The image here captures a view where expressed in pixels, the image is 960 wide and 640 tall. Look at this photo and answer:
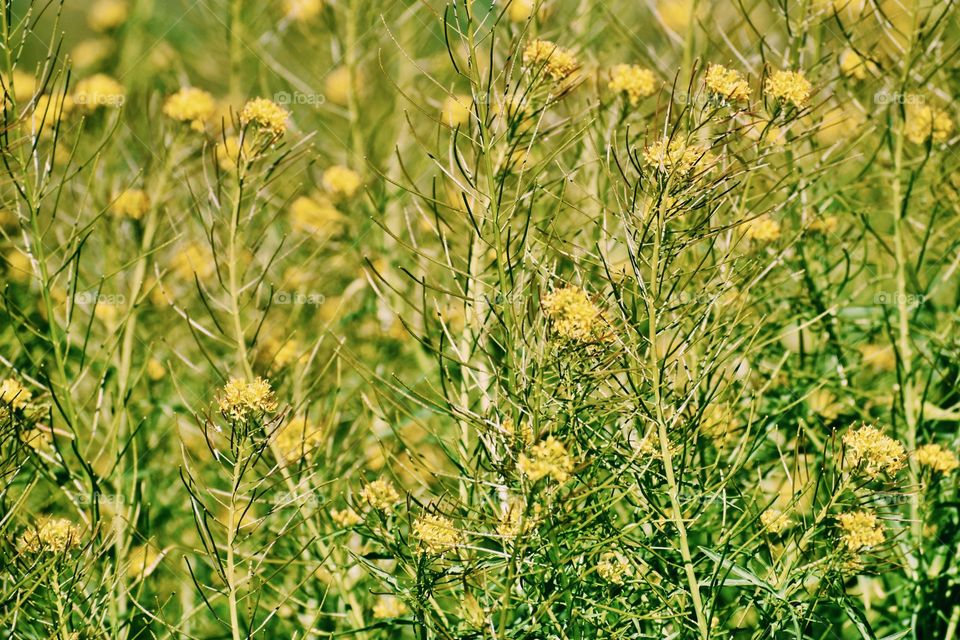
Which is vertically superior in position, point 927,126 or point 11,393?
point 11,393

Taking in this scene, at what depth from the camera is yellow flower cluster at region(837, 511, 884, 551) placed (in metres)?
0.96

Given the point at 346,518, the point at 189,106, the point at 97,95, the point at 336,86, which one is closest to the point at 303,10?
the point at 336,86

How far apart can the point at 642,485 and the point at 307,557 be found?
1.98ft

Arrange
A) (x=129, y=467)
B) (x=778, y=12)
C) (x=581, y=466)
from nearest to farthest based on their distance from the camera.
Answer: (x=581, y=466)
(x=778, y=12)
(x=129, y=467)

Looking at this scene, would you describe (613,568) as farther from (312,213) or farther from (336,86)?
(336,86)

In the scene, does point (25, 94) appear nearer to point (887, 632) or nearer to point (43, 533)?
point (43, 533)

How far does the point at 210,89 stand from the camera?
282 centimetres

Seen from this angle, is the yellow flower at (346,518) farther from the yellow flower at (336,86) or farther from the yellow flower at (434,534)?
the yellow flower at (336,86)

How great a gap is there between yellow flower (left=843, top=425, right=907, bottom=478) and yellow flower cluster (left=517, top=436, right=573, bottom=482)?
1.02 ft

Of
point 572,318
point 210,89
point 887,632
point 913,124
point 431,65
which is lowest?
point 887,632

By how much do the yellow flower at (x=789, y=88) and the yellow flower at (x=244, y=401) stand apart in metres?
0.65

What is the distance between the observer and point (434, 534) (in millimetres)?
930

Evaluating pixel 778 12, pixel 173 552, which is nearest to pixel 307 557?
pixel 173 552

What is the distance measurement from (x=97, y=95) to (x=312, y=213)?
488 mm
